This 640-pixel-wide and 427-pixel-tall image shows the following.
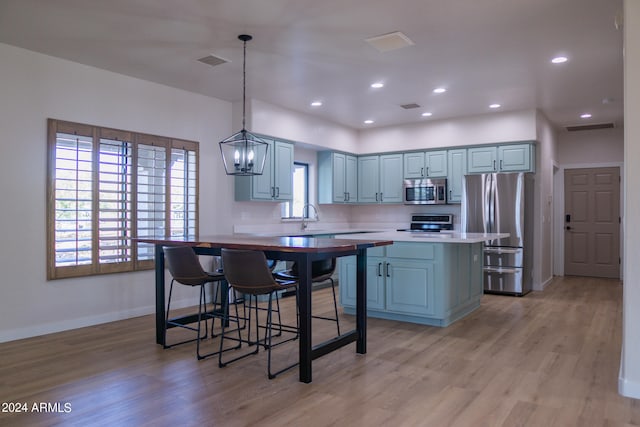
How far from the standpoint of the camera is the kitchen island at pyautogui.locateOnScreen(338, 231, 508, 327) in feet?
13.6

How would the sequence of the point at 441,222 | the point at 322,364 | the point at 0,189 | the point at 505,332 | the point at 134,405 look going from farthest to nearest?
the point at 441,222 → the point at 505,332 → the point at 0,189 → the point at 322,364 → the point at 134,405

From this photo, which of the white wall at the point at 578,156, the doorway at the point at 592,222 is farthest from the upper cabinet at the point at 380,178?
the doorway at the point at 592,222

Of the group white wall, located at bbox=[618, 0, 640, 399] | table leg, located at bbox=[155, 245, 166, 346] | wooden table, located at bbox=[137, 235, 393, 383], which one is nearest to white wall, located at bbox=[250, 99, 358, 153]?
table leg, located at bbox=[155, 245, 166, 346]

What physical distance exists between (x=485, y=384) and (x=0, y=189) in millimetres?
4083

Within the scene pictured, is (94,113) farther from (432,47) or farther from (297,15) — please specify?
(432,47)

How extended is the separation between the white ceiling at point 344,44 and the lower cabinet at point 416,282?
1813mm

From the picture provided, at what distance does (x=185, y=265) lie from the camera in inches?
136

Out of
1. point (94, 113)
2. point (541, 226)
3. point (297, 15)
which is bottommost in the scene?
point (541, 226)

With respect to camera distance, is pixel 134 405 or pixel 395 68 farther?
pixel 395 68

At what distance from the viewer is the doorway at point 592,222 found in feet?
24.3

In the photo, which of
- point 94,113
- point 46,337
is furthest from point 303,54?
point 46,337

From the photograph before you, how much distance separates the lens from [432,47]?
3.95m

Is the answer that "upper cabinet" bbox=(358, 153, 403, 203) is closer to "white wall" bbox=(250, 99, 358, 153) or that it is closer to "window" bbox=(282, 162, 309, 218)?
"white wall" bbox=(250, 99, 358, 153)

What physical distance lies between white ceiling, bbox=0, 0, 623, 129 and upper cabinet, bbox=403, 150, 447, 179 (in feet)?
4.73
